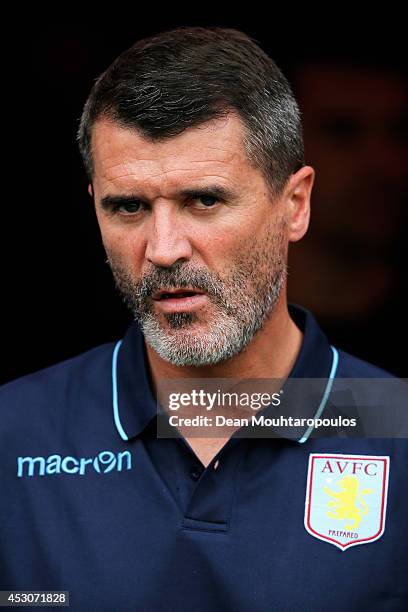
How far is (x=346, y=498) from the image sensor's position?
228cm

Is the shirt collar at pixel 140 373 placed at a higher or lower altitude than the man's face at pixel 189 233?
lower

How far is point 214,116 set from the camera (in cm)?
226

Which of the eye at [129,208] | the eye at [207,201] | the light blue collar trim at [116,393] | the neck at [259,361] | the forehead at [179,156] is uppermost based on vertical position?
the forehead at [179,156]

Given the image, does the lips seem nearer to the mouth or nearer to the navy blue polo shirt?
the mouth

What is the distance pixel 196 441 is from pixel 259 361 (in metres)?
0.26

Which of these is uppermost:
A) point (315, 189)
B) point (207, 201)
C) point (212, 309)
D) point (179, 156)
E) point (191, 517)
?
point (179, 156)

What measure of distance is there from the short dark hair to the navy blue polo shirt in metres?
0.55

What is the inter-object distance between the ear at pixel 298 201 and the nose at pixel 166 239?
0.36 m

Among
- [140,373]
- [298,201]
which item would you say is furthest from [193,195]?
[140,373]

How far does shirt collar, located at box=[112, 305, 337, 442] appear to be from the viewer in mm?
2400

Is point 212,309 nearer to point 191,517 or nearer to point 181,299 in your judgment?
point 181,299

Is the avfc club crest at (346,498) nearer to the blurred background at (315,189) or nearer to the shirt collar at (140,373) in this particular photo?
the shirt collar at (140,373)

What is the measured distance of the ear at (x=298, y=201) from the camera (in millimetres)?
2488

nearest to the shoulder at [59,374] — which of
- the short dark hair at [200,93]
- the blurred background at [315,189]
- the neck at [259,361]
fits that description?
the neck at [259,361]
